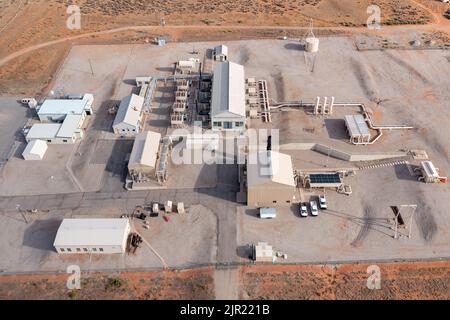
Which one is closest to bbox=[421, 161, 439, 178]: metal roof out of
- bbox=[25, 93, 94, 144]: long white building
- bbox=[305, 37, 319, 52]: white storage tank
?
bbox=[305, 37, 319, 52]: white storage tank

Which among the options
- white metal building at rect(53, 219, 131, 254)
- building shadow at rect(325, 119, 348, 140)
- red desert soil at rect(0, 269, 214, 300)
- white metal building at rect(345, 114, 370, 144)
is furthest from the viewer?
building shadow at rect(325, 119, 348, 140)

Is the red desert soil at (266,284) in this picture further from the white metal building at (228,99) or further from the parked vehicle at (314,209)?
the white metal building at (228,99)

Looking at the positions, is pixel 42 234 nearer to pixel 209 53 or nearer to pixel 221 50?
pixel 221 50

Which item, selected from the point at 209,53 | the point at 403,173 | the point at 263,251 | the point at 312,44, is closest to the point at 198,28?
the point at 209,53

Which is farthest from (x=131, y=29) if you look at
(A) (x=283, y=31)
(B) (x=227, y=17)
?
(A) (x=283, y=31)

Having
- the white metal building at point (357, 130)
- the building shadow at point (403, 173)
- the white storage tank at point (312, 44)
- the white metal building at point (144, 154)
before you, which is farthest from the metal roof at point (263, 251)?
the white storage tank at point (312, 44)

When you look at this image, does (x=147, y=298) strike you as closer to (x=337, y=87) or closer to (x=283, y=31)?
(x=337, y=87)

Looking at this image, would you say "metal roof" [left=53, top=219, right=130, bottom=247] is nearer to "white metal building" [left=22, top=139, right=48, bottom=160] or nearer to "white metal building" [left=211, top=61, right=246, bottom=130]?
"white metal building" [left=22, top=139, right=48, bottom=160]
